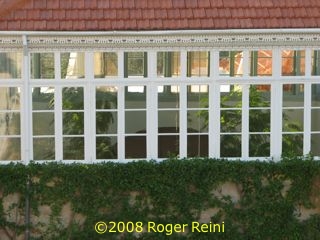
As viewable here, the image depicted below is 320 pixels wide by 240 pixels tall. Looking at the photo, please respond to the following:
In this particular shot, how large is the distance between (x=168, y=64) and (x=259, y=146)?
221 centimetres

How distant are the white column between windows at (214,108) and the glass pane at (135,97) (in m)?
1.20

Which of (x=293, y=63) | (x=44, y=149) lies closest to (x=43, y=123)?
(x=44, y=149)

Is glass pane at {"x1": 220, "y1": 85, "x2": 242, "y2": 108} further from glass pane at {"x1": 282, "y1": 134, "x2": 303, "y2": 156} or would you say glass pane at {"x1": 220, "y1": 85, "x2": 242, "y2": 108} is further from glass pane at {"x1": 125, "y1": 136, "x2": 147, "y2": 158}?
glass pane at {"x1": 125, "y1": 136, "x2": 147, "y2": 158}

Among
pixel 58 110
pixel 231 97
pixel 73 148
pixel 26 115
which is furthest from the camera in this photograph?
Answer: pixel 231 97

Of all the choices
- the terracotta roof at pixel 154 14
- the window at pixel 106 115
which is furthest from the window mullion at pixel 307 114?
the window at pixel 106 115

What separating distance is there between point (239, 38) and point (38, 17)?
3552 millimetres

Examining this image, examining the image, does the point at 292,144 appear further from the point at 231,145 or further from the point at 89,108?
the point at 89,108

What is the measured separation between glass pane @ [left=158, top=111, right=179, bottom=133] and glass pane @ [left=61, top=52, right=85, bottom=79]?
158 cm

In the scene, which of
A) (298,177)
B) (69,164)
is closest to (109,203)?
(69,164)

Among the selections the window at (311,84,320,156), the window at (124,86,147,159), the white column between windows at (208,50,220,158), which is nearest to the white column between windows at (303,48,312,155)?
the window at (311,84,320,156)

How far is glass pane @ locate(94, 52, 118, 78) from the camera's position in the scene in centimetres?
1394

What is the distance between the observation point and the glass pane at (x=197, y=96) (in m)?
14.1

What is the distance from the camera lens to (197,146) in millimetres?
14141

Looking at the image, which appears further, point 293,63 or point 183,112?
point 293,63
